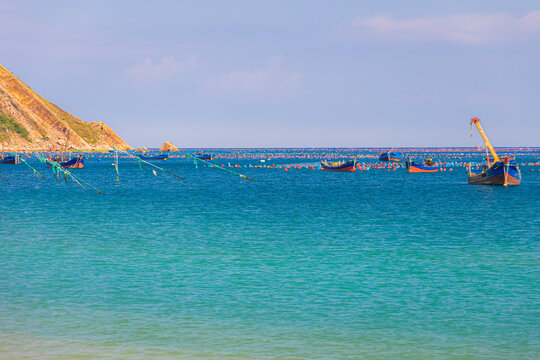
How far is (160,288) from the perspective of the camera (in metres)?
28.2

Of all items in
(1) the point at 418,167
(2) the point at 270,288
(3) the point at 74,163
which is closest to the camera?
(2) the point at 270,288

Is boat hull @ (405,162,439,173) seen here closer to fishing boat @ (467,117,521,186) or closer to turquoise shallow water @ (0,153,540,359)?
fishing boat @ (467,117,521,186)

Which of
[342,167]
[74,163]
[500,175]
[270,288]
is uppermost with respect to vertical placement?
[500,175]

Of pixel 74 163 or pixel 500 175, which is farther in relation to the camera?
pixel 74 163

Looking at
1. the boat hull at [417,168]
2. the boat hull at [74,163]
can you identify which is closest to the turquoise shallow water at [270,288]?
the boat hull at [417,168]

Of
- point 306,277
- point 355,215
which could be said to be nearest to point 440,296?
point 306,277

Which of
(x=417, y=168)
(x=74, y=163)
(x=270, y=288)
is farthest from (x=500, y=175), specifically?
(x=74, y=163)

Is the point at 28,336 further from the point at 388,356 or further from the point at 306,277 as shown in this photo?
the point at 306,277

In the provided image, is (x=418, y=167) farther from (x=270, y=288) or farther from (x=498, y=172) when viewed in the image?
(x=270, y=288)

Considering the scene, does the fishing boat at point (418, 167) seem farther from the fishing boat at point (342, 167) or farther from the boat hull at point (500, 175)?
the boat hull at point (500, 175)

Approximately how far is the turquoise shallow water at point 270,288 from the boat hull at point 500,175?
4514 centimetres

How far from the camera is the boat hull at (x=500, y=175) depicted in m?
102

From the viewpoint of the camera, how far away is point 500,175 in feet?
339

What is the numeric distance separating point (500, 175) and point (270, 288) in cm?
8381
